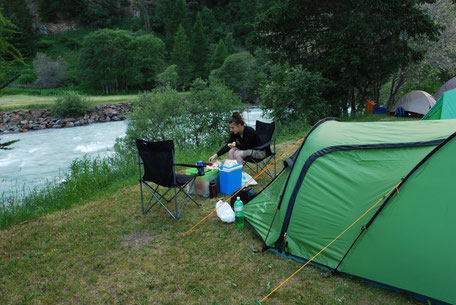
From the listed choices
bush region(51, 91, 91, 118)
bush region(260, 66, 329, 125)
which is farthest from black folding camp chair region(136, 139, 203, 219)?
bush region(51, 91, 91, 118)

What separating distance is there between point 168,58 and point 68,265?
56.7 metres

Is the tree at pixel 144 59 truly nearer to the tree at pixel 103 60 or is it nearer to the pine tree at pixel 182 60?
the tree at pixel 103 60

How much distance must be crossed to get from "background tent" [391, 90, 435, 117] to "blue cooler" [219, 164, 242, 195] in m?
11.3

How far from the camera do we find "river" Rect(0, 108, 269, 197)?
11312 millimetres

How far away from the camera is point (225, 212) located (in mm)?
4301

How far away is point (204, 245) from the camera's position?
374cm

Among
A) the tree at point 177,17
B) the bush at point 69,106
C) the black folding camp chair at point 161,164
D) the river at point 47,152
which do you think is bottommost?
the river at point 47,152

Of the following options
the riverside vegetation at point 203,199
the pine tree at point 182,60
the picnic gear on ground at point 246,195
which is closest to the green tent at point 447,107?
the riverside vegetation at point 203,199

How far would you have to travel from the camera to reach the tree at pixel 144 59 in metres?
45.3

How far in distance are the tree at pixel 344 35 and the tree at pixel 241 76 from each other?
23750 millimetres

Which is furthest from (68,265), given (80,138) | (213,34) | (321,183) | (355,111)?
(213,34)

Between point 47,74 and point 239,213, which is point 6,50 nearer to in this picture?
point 239,213

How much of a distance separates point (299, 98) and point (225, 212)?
8.94 meters

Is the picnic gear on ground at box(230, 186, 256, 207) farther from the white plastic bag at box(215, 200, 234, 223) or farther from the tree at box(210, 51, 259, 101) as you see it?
the tree at box(210, 51, 259, 101)
